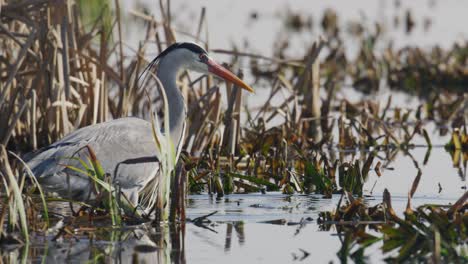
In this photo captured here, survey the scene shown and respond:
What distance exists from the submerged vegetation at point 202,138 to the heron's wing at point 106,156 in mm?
98

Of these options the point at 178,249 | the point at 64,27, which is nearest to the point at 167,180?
the point at 178,249

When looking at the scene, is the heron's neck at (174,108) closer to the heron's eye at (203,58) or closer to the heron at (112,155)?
the heron at (112,155)

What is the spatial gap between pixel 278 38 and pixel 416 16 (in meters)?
4.00

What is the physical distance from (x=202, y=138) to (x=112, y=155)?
2.03m

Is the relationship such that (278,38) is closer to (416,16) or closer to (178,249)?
(416,16)

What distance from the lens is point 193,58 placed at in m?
8.26

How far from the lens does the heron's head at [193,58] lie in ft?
26.5

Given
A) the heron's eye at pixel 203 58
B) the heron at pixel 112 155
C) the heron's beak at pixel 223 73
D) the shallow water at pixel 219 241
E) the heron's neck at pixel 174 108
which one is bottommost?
the shallow water at pixel 219 241

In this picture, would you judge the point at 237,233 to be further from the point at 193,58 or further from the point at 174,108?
the point at 193,58

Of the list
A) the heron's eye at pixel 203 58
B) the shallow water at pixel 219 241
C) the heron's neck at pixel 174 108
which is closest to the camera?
the shallow water at pixel 219 241

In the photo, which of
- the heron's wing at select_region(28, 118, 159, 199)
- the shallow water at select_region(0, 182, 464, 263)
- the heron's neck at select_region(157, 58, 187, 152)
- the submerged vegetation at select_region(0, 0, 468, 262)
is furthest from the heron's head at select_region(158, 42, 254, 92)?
the shallow water at select_region(0, 182, 464, 263)

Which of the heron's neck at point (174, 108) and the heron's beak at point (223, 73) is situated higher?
the heron's beak at point (223, 73)

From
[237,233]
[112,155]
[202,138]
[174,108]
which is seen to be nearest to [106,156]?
[112,155]

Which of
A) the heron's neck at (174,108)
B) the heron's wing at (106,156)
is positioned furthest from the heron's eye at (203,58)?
the heron's wing at (106,156)
